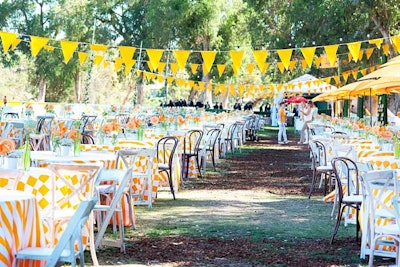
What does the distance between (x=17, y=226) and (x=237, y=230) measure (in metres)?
4.35

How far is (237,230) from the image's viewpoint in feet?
28.0

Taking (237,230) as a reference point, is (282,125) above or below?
above

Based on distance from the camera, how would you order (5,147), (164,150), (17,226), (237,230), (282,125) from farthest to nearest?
(282,125)
(164,150)
(237,230)
(5,147)
(17,226)

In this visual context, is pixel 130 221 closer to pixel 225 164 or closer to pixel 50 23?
pixel 225 164

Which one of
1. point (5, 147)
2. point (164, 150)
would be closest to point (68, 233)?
point (5, 147)

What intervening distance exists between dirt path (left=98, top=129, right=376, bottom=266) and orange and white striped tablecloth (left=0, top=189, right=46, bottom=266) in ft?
6.49

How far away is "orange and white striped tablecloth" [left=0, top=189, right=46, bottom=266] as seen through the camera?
14.1 ft

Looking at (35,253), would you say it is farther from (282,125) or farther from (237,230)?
(282,125)

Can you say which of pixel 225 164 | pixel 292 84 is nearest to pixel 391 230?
pixel 225 164

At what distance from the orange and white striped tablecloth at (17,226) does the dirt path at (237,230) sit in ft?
6.49

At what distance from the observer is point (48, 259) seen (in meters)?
4.43

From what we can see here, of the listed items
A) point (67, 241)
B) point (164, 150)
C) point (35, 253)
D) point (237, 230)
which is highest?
point (164, 150)

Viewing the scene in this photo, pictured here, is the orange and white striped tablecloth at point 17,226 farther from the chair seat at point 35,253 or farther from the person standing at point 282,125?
the person standing at point 282,125

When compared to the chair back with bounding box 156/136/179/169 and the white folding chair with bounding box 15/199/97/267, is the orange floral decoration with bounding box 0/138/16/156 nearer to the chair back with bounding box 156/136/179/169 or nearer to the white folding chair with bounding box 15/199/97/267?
the white folding chair with bounding box 15/199/97/267
